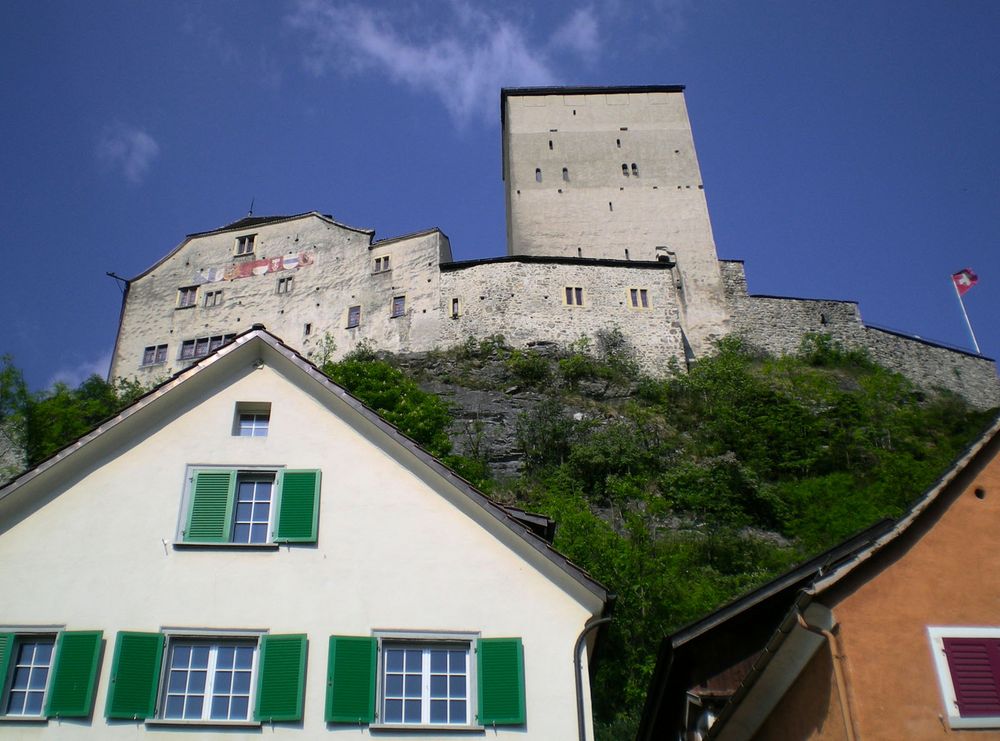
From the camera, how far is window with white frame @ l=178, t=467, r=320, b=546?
35.1ft

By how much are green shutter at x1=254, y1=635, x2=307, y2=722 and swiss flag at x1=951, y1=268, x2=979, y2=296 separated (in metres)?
47.9

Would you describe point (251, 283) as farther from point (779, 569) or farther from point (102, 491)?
point (102, 491)

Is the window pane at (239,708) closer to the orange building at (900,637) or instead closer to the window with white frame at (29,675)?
the window with white frame at (29,675)

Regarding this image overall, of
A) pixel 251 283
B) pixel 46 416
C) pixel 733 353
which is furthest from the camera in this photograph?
pixel 251 283

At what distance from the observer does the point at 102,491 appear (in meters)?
11.0

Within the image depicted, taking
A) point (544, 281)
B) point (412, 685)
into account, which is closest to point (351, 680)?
point (412, 685)

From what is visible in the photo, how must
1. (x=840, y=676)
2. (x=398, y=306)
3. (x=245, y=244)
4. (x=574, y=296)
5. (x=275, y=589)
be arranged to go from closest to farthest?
1. (x=840, y=676)
2. (x=275, y=589)
3. (x=574, y=296)
4. (x=398, y=306)
5. (x=245, y=244)

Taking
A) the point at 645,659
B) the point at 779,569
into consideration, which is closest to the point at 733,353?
the point at 779,569

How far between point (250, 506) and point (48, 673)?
253 cm

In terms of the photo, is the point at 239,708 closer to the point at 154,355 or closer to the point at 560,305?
the point at 560,305

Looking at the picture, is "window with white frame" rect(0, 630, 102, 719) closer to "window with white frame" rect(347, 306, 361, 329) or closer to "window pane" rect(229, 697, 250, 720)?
"window pane" rect(229, 697, 250, 720)

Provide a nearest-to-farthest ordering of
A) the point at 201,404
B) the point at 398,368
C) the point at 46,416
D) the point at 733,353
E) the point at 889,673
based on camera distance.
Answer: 1. the point at 889,673
2. the point at 201,404
3. the point at 46,416
4. the point at 398,368
5. the point at 733,353

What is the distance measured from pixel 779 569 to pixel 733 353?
19.6 metres

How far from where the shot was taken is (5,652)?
9.80 meters
